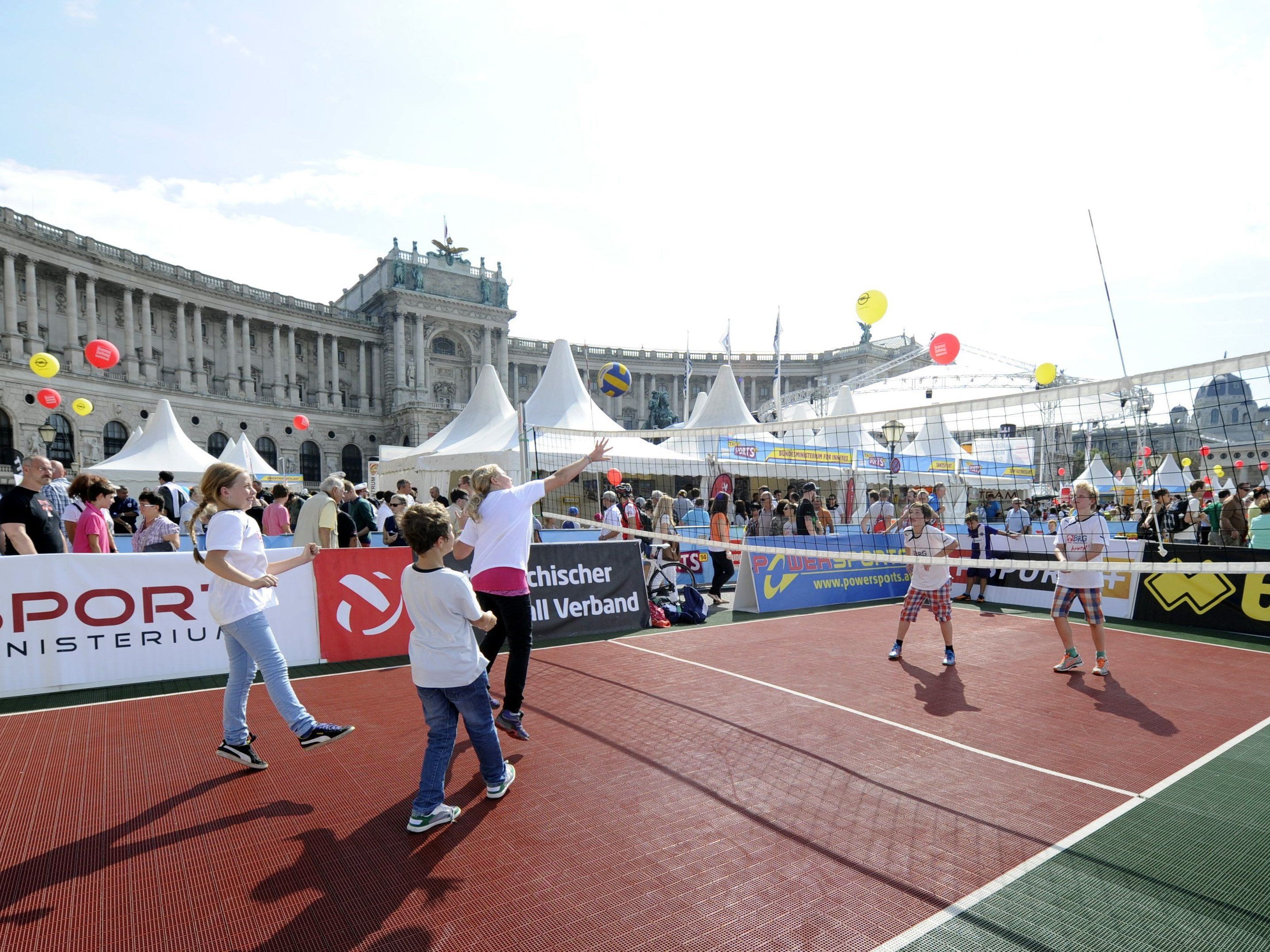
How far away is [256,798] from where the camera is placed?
4090 millimetres

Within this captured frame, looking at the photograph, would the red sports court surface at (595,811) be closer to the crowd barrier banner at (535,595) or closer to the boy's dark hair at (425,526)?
the crowd barrier banner at (535,595)

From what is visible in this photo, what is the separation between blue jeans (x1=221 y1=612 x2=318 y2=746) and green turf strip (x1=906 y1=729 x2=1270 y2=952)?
365 cm

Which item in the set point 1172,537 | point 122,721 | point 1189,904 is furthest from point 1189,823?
point 1172,537

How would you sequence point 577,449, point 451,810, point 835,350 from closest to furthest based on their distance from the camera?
point 451,810 < point 577,449 < point 835,350

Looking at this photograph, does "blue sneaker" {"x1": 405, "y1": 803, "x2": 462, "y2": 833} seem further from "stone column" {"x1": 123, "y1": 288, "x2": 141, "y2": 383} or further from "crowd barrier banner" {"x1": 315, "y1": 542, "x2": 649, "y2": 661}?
"stone column" {"x1": 123, "y1": 288, "x2": 141, "y2": 383}

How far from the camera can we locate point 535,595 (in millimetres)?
8844

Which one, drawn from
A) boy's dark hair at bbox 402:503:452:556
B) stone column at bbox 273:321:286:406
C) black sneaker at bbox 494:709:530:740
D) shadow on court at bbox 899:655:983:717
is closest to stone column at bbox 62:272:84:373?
stone column at bbox 273:321:286:406

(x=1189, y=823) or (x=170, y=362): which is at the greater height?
(x=170, y=362)

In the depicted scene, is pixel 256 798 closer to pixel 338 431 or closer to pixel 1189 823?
pixel 1189 823

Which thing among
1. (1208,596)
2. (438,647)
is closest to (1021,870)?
(438,647)

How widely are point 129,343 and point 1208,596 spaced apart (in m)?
54.7

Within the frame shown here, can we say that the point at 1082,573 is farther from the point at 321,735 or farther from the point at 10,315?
the point at 10,315

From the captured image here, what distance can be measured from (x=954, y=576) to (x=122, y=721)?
40.5ft

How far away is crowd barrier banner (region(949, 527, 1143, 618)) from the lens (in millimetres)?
10453
